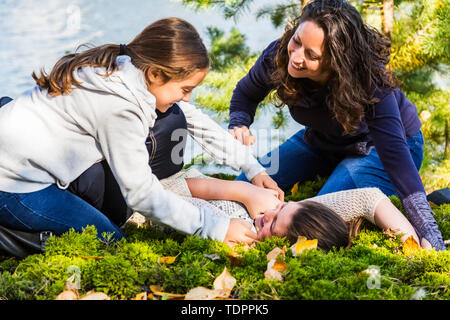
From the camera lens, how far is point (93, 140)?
71.7 inches

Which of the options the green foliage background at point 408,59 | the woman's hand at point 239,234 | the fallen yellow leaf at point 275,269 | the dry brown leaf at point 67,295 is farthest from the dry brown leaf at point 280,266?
the green foliage background at point 408,59

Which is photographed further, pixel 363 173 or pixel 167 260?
pixel 363 173

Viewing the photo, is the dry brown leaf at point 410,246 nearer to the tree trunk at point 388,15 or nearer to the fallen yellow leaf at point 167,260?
the fallen yellow leaf at point 167,260

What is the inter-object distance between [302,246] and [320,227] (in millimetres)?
154

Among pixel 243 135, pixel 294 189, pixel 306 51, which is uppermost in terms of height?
pixel 306 51

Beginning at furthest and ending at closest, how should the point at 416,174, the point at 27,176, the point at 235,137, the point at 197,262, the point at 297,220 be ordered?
the point at 235,137 → the point at 416,174 → the point at 297,220 → the point at 27,176 → the point at 197,262

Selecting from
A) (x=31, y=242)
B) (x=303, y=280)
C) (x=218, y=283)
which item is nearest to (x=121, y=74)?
(x=31, y=242)

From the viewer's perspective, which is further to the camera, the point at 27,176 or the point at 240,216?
the point at 240,216

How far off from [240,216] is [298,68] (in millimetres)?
656

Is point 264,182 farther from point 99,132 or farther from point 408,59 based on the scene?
point 408,59

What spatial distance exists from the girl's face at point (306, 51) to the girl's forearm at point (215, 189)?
Answer: 1.75ft

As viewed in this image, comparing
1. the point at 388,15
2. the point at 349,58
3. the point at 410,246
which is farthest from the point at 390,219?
the point at 388,15

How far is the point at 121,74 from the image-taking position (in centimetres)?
176

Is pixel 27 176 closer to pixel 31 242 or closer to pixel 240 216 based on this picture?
pixel 31 242
